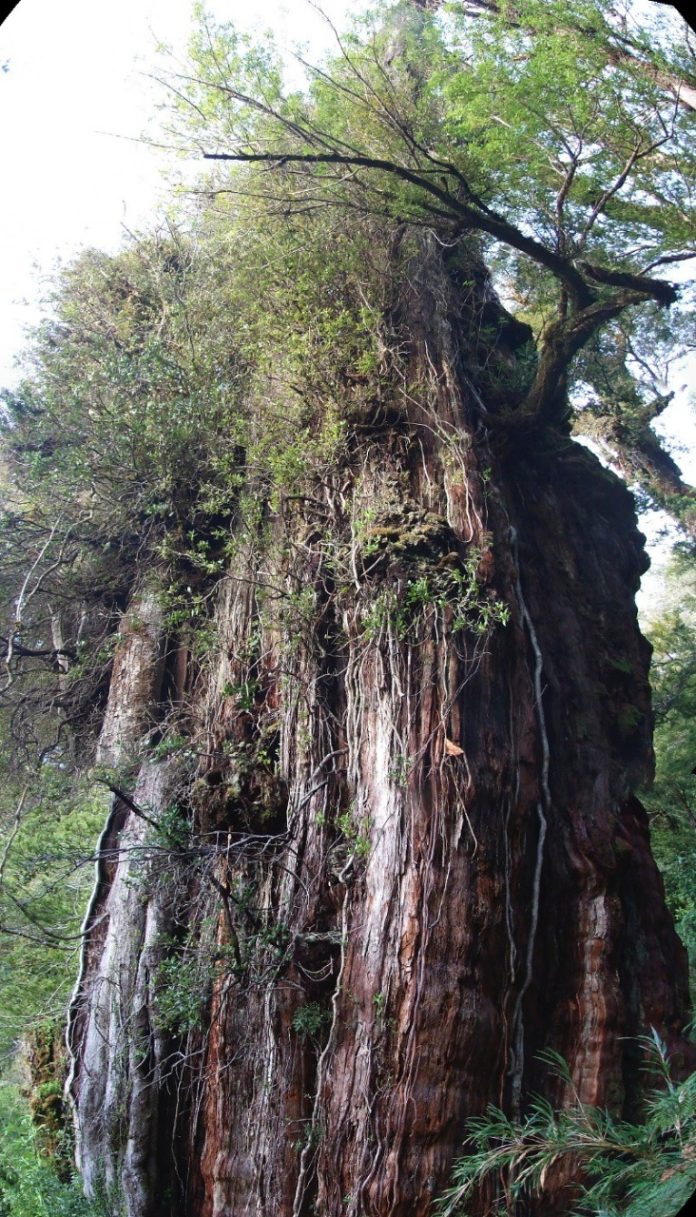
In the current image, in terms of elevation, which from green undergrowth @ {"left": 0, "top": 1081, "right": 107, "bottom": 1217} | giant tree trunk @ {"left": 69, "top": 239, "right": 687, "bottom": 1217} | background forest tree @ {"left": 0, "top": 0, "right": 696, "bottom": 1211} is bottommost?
green undergrowth @ {"left": 0, "top": 1081, "right": 107, "bottom": 1217}

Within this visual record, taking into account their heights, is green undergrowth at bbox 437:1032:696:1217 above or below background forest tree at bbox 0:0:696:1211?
below

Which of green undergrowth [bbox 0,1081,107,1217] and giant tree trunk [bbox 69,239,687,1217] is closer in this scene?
giant tree trunk [bbox 69,239,687,1217]

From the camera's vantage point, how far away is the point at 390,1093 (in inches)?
136

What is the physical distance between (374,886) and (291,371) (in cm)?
355

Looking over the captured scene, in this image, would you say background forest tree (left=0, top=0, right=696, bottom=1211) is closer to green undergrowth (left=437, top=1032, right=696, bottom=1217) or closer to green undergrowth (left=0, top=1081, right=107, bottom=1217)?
green undergrowth (left=0, top=1081, right=107, bottom=1217)

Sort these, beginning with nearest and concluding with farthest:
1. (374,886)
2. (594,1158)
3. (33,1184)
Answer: (594,1158), (374,886), (33,1184)

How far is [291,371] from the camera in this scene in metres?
5.77

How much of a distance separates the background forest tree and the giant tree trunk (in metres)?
0.08

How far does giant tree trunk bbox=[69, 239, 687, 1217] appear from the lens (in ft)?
11.9

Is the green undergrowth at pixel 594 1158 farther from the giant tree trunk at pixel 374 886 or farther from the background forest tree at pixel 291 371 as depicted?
the background forest tree at pixel 291 371

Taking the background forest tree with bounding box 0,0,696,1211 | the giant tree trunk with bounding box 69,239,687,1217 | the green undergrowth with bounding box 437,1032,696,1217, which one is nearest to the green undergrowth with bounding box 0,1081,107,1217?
the giant tree trunk with bounding box 69,239,687,1217

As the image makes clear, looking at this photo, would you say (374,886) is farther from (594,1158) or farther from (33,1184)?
(33,1184)

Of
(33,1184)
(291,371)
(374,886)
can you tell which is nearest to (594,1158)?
(374,886)

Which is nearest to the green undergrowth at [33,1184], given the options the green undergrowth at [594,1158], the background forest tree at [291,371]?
the background forest tree at [291,371]
